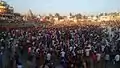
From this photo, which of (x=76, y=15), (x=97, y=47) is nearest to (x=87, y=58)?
(x=97, y=47)

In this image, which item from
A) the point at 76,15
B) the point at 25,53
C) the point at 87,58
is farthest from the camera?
the point at 76,15

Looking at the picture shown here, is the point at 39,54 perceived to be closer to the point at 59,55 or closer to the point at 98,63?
the point at 59,55

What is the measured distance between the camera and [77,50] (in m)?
15.1

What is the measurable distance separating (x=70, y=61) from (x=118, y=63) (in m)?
2.36

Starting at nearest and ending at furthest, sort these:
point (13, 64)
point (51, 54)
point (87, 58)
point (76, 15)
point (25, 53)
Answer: point (13, 64), point (87, 58), point (51, 54), point (25, 53), point (76, 15)

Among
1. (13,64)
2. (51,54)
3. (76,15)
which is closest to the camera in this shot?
(13,64)

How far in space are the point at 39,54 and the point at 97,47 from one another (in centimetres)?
332

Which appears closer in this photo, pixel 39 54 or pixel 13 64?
pixel 13 64

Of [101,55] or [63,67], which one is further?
[101,55]

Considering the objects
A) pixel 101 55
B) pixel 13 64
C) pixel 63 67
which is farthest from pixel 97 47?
pixel 13 64

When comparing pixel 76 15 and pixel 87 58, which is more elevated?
pixel 87 58

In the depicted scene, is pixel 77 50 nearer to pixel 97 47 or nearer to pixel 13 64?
pixel 97 47

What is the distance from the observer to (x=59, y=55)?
580 inches

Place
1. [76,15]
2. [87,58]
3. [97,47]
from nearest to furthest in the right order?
[87,58] → [97,47] → [76,15]
